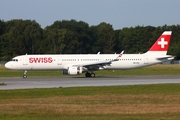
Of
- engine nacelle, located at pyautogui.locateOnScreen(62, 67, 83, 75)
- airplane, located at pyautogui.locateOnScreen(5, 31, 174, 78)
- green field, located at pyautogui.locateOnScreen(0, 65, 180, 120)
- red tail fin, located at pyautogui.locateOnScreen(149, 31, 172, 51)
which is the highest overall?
red tail fin, located at pyautogui.locateOnScreen(149, 31, 172, 51)

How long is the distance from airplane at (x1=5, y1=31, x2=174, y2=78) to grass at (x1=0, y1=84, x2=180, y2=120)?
21.4 meters

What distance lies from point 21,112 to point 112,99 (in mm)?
6731

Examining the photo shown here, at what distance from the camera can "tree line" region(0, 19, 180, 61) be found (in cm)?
12162

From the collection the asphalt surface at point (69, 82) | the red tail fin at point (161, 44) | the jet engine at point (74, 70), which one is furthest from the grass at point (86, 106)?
→ the red tail fin at point (161, 44)

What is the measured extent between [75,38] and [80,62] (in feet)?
253

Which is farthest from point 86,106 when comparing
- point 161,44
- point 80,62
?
point 161,44

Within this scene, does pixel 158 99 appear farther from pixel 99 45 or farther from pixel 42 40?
pixel 99 45

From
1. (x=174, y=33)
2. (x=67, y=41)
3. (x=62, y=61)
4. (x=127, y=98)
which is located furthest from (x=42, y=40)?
(x=127, y=98)

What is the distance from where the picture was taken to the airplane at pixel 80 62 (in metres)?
50.8

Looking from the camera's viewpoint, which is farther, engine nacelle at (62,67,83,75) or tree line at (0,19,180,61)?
tree line at (0,19,180,61)

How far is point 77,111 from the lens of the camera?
1962 centimetres

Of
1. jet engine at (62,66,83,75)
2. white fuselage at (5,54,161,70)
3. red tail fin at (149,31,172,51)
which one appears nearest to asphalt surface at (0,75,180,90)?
jet engine at (62,66,83,75)

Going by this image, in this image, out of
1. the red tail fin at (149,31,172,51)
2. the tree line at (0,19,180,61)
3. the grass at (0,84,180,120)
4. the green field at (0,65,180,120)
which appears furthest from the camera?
the tree line at (0,19,180,61)

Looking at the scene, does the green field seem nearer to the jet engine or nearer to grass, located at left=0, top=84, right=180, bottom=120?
grass, located at left=0, top=84, right=180, bottom=120
